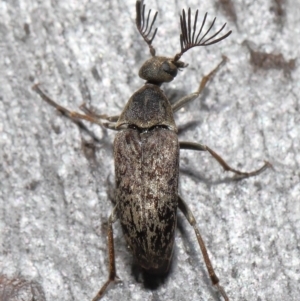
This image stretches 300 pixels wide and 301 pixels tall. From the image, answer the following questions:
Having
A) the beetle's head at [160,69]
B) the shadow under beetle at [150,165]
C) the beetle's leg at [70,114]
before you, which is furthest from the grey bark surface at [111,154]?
the beetle's head at [160,69]

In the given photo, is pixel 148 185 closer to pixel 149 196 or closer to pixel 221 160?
pixel 149 196

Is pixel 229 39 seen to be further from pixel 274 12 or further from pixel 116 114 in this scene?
pixel 116 114

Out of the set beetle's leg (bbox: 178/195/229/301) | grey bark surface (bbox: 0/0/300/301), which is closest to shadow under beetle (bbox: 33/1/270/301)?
beetle's leg (bbox: 178/195/229/301)

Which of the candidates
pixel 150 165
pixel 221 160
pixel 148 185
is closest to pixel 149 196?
pixel 148 185

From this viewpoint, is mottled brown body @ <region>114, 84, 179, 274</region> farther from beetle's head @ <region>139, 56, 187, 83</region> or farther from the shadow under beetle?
beetle's head @ <region>139, 56, 187, 83</region>

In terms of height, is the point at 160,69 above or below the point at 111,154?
above

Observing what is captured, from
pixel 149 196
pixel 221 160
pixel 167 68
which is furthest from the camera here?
pixel 167 68
